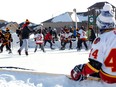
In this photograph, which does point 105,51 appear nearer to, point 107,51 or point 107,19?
point 107,51

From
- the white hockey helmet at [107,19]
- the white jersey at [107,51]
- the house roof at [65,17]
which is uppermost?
the white hockey helmet at [107,19]

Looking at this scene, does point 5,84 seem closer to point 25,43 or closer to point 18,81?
point 18,81

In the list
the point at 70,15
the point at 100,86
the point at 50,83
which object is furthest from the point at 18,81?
the point at 70,15

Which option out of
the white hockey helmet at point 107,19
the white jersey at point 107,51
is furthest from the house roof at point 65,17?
the white jersey at point 107,51

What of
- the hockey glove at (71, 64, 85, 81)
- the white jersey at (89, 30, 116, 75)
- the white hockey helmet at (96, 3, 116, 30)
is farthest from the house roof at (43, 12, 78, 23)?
the white jersey at (89, 30, 116, 75)

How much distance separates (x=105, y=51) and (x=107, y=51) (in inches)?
1.1

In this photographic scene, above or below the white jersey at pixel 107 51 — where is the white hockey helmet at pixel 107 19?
above

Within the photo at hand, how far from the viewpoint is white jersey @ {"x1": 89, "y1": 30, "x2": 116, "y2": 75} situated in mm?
3758

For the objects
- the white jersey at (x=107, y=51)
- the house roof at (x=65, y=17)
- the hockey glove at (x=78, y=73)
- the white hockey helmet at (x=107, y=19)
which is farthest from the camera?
the house roof at (x=65, y=17)

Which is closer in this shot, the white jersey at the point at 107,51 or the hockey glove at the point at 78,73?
the white jersey at the point at 107,51

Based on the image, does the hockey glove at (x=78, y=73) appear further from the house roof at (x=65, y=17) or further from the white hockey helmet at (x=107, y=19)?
the house roof at (x=65, y=17)

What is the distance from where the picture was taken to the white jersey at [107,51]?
3758 millimetres

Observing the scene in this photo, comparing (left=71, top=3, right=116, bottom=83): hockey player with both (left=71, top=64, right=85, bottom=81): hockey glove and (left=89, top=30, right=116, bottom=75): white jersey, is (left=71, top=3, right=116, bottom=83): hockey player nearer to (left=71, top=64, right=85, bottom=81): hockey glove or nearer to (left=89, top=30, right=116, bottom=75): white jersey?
(left=89, top=30, right=116, bottom=75): white jersey

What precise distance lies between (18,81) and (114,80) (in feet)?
6.42
